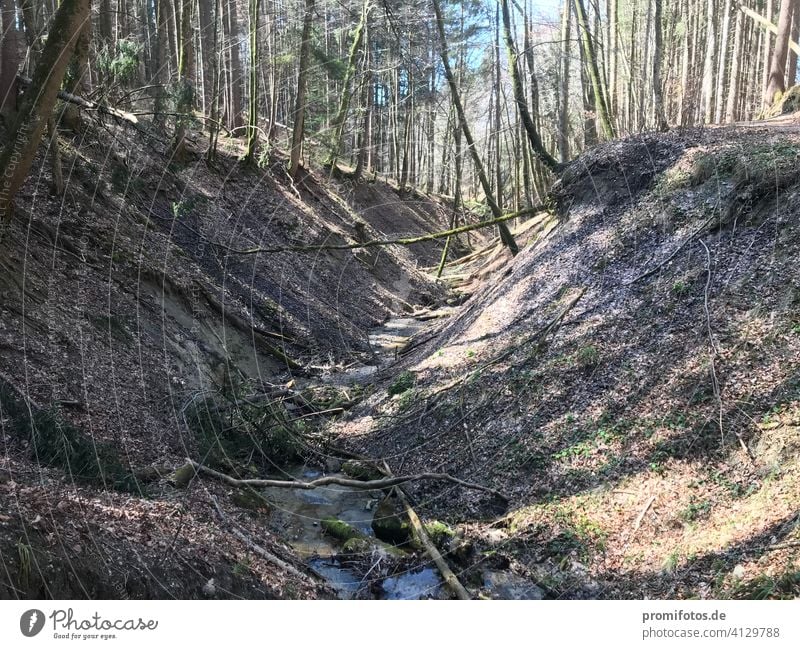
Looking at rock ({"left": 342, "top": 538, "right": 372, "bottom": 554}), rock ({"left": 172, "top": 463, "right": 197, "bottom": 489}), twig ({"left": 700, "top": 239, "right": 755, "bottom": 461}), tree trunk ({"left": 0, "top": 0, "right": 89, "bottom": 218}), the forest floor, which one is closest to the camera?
the forest floor

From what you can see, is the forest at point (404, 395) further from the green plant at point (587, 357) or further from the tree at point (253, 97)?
the tree at point (253, 97)

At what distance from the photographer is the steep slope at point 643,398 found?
4785 mm

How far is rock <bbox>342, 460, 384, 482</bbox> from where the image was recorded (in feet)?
24.1

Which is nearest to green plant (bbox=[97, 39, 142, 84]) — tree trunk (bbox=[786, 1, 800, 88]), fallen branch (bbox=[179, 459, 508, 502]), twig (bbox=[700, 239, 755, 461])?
fallen branch (bbox=[179, 459, 508, 502])

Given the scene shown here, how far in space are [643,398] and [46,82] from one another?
7476 millimetres

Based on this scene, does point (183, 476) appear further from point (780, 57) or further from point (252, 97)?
point (780, 57)

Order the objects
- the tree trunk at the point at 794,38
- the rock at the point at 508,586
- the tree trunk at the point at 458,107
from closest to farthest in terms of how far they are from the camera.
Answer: the rock at the point at 508,586
the tree trunk at the point at 458,107
the tree trunk at the point at 794,38

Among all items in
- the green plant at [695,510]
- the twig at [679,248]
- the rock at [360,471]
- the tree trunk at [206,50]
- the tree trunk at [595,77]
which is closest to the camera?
the green plant at [695,510]

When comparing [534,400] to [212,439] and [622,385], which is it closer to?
[622,385]

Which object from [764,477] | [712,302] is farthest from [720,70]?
[764,477]

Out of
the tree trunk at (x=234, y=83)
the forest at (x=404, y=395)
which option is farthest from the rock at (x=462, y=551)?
the tree trunk at (x=234, y=83)

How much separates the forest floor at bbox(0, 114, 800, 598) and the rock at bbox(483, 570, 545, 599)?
101 millimetres

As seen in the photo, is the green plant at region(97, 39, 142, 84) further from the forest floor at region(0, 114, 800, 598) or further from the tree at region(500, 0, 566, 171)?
the tree at region(500, 0, 566, 171)

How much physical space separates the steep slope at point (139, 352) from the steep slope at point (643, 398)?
2321 mm
